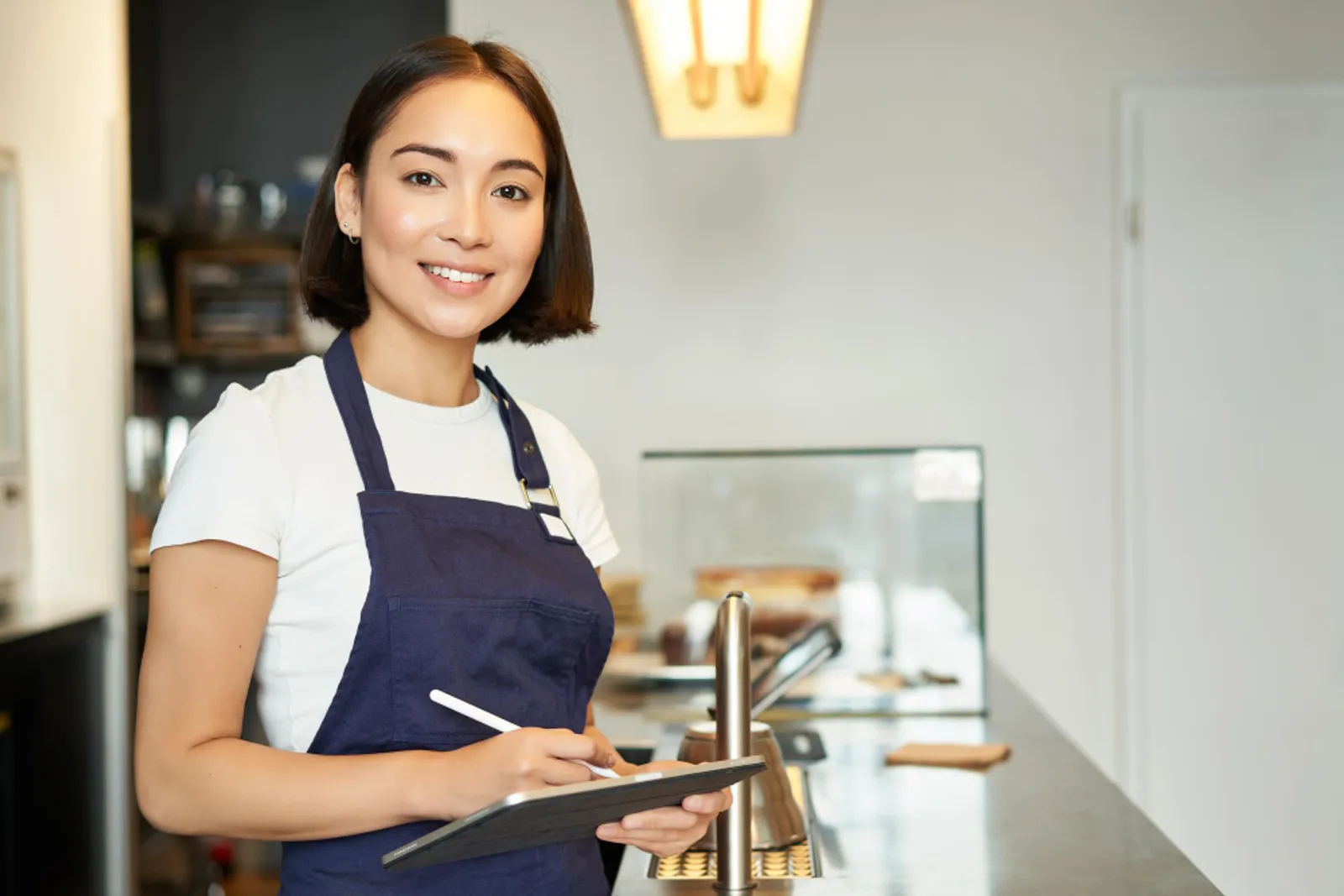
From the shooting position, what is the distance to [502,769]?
1052 millimetres

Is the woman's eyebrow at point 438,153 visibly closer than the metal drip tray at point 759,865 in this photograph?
Yes

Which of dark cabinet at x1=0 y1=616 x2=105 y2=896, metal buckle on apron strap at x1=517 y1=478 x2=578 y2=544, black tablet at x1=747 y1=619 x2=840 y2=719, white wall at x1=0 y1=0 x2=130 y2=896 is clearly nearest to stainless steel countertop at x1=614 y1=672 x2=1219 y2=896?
black tablet at x1=747 y1=619 x2=840 y2=719

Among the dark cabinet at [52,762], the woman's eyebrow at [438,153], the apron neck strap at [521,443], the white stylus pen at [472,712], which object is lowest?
the dark cabinet at [52,762]

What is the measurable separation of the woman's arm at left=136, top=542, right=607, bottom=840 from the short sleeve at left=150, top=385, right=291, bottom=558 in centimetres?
2

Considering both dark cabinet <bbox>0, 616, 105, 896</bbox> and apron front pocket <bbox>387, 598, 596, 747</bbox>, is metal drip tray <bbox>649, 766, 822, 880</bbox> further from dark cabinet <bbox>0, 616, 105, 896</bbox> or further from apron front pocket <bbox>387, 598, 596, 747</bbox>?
dark cabinet <bbox>0, 616, 105, 896</bbox>

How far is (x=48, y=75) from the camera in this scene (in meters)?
3.40

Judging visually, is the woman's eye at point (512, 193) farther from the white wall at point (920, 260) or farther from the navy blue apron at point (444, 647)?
the white wall at point (920, 260)

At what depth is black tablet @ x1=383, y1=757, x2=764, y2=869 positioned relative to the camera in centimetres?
90

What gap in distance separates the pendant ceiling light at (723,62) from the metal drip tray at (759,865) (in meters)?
1.01

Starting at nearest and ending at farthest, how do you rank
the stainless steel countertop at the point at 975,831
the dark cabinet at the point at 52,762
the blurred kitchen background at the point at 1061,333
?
the stainless steel countertop at the point at 975,831, the dark cabinet at the point at 52,762, the blurred kitchen background at the point at 1061,333

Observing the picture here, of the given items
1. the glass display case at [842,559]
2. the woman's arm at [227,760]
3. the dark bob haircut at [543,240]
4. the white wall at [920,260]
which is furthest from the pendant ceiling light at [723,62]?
the white wall at [920,260]

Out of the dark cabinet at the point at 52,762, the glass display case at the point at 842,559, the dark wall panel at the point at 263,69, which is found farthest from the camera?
the dark wall panel at the point at 263,69

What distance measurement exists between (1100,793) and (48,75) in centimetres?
296

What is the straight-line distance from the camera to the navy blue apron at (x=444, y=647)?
120cm
